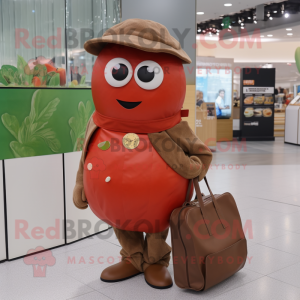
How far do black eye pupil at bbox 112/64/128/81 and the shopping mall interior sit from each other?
1 cm

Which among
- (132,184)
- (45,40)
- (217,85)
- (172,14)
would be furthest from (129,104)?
(217,85)

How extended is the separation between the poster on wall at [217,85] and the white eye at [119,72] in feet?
28.9

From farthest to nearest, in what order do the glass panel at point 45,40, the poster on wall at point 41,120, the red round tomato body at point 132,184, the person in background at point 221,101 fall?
the person in background at point 221,101 < the glass panel at point 45,40 < the poster on wall at point 41,120 < the red round tomato body at point 132,184

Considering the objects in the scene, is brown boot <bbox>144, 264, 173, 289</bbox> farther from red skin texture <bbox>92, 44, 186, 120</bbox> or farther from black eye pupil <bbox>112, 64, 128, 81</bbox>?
black eye pupil <bbox>112, 64, 128, 81</bbox>

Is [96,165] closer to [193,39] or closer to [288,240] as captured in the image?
[288,240]

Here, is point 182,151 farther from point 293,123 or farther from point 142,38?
point 293,123

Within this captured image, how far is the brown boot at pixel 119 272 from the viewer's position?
7.11ft

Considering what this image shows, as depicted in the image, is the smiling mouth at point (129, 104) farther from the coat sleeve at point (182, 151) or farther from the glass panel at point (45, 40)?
the glass panel at point (45, 40)

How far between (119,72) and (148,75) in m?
0.13

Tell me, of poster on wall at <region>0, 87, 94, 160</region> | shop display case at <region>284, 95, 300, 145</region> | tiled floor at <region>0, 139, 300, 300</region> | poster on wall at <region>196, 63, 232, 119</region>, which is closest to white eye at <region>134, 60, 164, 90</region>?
poster on wall at <region>0, 87, 94, 160</region>

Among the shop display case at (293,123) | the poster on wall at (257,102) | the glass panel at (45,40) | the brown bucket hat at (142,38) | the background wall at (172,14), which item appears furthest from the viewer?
the poster on wall at (257,102)

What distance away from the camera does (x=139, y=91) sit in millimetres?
1799

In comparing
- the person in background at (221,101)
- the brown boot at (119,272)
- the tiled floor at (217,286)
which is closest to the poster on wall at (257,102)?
the person in background at (221,101)

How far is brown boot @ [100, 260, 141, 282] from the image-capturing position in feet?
7.11
